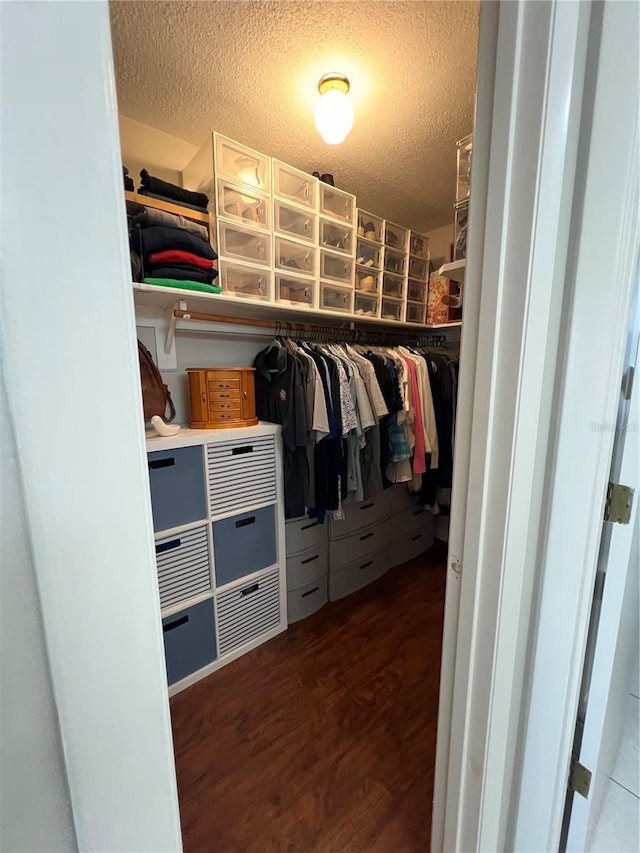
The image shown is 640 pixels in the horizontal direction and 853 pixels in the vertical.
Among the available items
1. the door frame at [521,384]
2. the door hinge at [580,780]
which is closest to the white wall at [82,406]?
the door frame at [521,384]

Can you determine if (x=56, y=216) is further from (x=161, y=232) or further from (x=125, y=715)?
(x=161, y=232)

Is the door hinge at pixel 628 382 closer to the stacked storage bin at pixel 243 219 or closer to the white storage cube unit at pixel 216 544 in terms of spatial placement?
the white storage cube unit at pixel 216 544

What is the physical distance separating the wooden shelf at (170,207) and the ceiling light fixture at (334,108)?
0.61 metres

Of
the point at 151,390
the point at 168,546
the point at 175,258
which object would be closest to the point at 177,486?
the point at 168,546

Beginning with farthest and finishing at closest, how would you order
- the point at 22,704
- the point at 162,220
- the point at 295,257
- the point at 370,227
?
the point at 370,227, the point at 295,257, the point at 162,220, the point at 22,704

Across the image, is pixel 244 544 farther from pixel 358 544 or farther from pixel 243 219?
pixel 243 219

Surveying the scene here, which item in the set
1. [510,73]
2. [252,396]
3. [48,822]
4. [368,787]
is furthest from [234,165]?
[368,787]

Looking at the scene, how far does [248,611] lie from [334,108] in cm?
221

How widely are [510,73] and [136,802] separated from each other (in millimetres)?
1111

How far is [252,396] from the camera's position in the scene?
5.91ft

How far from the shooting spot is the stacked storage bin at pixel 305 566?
6.38 feet

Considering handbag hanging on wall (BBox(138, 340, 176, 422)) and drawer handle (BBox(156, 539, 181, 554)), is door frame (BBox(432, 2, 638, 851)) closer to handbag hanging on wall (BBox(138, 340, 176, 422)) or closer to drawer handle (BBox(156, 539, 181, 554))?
drawer handle (BBox(156, 539, 181, 554))

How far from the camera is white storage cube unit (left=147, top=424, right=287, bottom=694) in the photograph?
149 cm

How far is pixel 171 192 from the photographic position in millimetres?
1491
